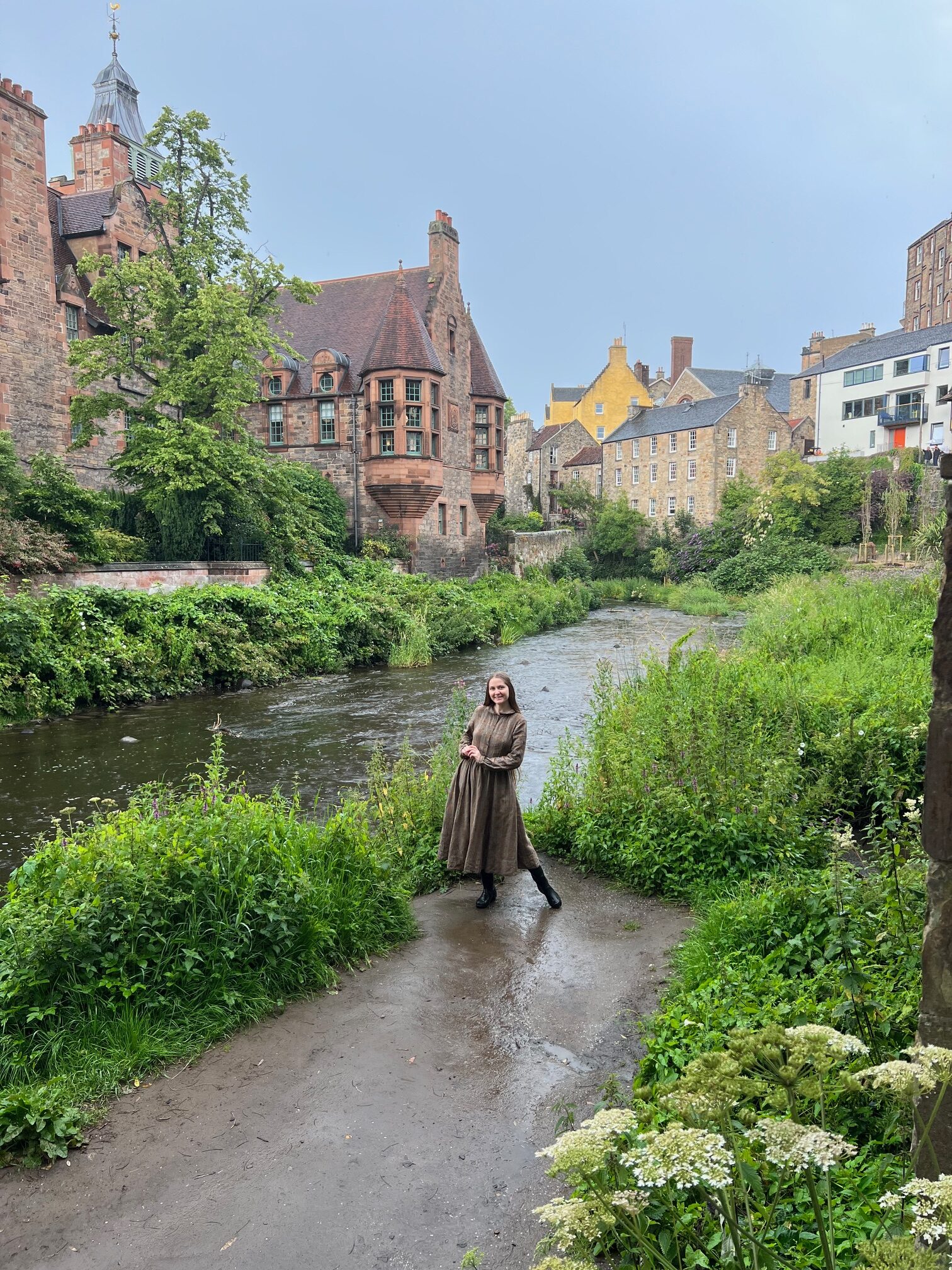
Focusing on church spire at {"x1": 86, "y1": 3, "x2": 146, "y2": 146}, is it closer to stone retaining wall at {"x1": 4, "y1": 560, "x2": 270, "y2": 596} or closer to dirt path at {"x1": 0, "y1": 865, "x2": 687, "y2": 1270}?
stone retaining wall at {"x1": 4, "y1": 560, "x2": 270, "y2": 596}

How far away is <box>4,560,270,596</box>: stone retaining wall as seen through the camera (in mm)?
18203

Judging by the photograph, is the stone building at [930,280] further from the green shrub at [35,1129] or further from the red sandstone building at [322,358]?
the green shrub at [35,1129]

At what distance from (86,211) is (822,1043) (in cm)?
3114

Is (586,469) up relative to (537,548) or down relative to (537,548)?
up

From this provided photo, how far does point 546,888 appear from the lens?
21.8 ft

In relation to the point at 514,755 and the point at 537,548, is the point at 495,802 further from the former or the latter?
the point at 537,548

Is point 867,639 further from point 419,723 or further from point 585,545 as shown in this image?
point 585,545

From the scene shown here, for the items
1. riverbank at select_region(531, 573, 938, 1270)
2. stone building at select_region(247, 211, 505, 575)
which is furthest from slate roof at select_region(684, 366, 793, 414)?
riverbank at select_region(531, 573, 938, 1270)

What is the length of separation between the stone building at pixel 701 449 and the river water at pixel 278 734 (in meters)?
32.1

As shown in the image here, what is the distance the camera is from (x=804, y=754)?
7867 millimetres

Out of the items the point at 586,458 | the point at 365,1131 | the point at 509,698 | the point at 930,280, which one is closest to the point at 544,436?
the point at 586,458

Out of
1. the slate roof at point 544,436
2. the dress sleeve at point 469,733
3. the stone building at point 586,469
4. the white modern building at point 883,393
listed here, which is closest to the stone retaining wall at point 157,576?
the dress sleeve at point 469,733

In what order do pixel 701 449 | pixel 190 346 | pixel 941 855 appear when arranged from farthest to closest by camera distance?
pixel 701 449 < pixel 190 346 < pixel 941 855

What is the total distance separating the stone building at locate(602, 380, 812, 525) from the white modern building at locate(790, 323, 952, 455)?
341 centimetres
